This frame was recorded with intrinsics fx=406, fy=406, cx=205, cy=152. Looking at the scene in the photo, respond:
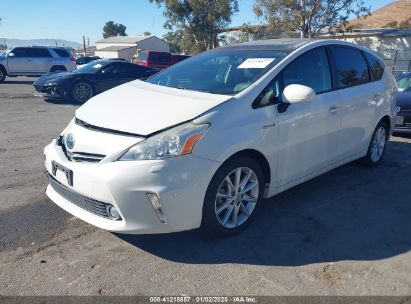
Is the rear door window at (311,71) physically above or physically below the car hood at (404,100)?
above

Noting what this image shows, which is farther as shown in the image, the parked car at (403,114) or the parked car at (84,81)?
the parked car at (84,81)

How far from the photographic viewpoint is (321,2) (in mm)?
26000

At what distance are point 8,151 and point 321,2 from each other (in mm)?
24224

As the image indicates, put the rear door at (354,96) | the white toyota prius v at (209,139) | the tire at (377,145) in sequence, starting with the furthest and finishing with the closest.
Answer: the tire at (377,145)
the rear door at (354,96)
the white toyota prius v at (209,139)

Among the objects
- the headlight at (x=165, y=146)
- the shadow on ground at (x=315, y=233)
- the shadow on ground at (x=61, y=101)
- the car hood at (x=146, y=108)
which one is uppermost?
the car hood at (x=146, y=108)

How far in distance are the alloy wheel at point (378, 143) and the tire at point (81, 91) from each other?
9.34 metres

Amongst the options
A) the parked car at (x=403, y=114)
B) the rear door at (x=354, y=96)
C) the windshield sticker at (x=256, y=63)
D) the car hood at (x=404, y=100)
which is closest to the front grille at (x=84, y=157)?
the windshield sticker at (x=256, y=63)

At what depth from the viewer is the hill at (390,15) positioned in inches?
2229

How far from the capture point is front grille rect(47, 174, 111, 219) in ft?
10.4

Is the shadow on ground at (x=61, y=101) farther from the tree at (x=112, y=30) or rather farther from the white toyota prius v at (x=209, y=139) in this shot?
the tree at (x=112, y=30)

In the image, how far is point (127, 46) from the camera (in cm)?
7169

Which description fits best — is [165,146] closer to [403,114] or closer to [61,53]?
[403,114]

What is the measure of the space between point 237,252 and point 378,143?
10.8 feet

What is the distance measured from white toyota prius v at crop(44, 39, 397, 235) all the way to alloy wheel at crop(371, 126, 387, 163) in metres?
0.85
